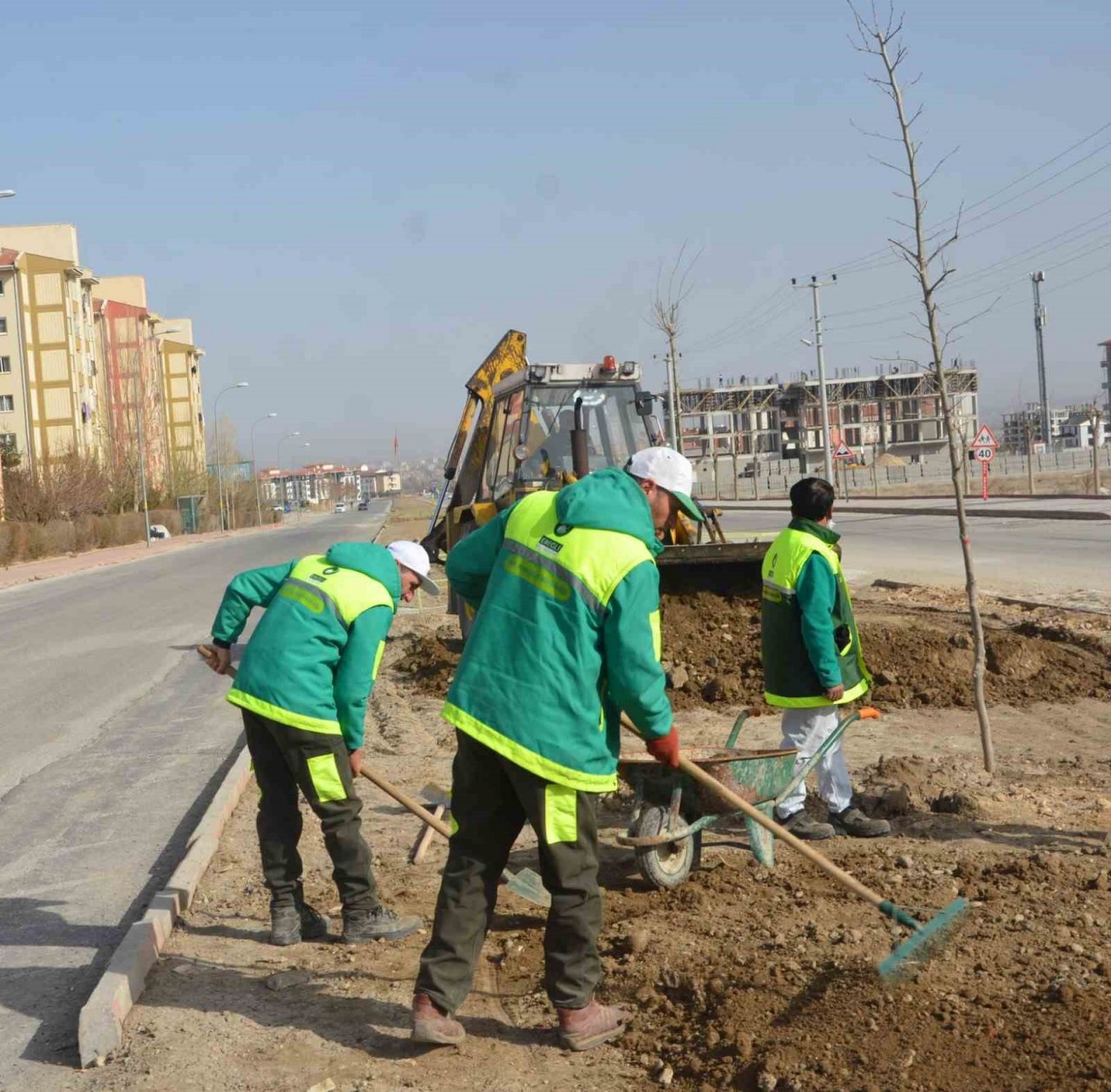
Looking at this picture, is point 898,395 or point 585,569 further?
point 898,395

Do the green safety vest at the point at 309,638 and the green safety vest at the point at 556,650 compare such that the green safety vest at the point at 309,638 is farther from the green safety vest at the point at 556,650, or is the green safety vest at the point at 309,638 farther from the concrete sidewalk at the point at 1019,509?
the concrete sidewalk at the point at 1019,509

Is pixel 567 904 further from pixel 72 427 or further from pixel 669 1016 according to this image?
pixel 72 427

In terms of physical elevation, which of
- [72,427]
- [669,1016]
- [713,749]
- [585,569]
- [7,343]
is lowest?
[669,1016]

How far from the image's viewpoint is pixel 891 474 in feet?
261

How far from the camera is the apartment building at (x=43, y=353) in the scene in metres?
70.6

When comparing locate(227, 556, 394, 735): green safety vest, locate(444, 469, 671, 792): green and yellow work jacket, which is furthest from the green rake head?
locate(227, 556, 394, 735): green safety vest

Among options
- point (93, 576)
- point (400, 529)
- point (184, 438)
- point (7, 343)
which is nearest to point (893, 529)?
point (93, 576)

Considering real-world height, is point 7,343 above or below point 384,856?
above

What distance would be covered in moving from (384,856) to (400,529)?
1763 inches

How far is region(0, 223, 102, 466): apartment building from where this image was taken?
70.6 meters

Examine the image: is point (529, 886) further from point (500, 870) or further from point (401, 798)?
point (500, 870)

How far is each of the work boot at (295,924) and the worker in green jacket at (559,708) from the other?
126cm

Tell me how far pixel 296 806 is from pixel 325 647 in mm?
742

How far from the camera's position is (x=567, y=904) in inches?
166
